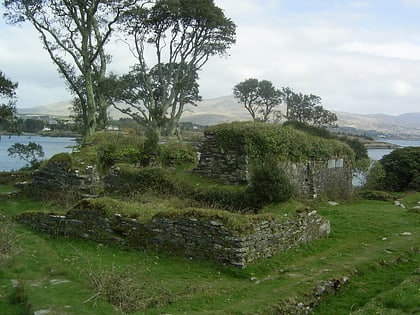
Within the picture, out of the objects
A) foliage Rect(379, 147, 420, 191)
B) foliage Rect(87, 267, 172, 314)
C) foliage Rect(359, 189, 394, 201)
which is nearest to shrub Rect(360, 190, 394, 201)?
foliage Rect(359, 189, 394, 201)

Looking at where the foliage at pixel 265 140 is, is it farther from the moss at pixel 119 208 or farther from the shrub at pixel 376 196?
the shrub at pixel 376 196

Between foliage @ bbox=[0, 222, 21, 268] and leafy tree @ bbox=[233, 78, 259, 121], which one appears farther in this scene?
leafy tree @ bbox=[233, 78, 259, 121]

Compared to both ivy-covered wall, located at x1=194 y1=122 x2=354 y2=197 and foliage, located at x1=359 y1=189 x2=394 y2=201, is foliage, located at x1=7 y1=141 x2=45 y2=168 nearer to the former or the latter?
ivy-covered wall, located at x1=194 y1=122 x2=354 y2=197

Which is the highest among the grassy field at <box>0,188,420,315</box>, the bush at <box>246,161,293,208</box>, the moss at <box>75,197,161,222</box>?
the bush at <box>246,161,293,208</box>

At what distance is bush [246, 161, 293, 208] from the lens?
44.9ft

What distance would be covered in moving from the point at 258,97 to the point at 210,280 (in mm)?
47548

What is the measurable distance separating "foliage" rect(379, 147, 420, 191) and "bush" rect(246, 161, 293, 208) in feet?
54.5

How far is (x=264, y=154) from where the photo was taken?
17.5 meters

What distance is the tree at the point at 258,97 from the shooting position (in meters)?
55.2

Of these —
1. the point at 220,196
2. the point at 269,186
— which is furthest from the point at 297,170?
the point at 269,186

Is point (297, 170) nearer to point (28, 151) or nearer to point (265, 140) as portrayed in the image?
point (265, 140)

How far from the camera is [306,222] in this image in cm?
1292

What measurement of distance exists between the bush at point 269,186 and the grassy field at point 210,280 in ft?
1.46

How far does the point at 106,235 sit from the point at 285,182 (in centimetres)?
557
